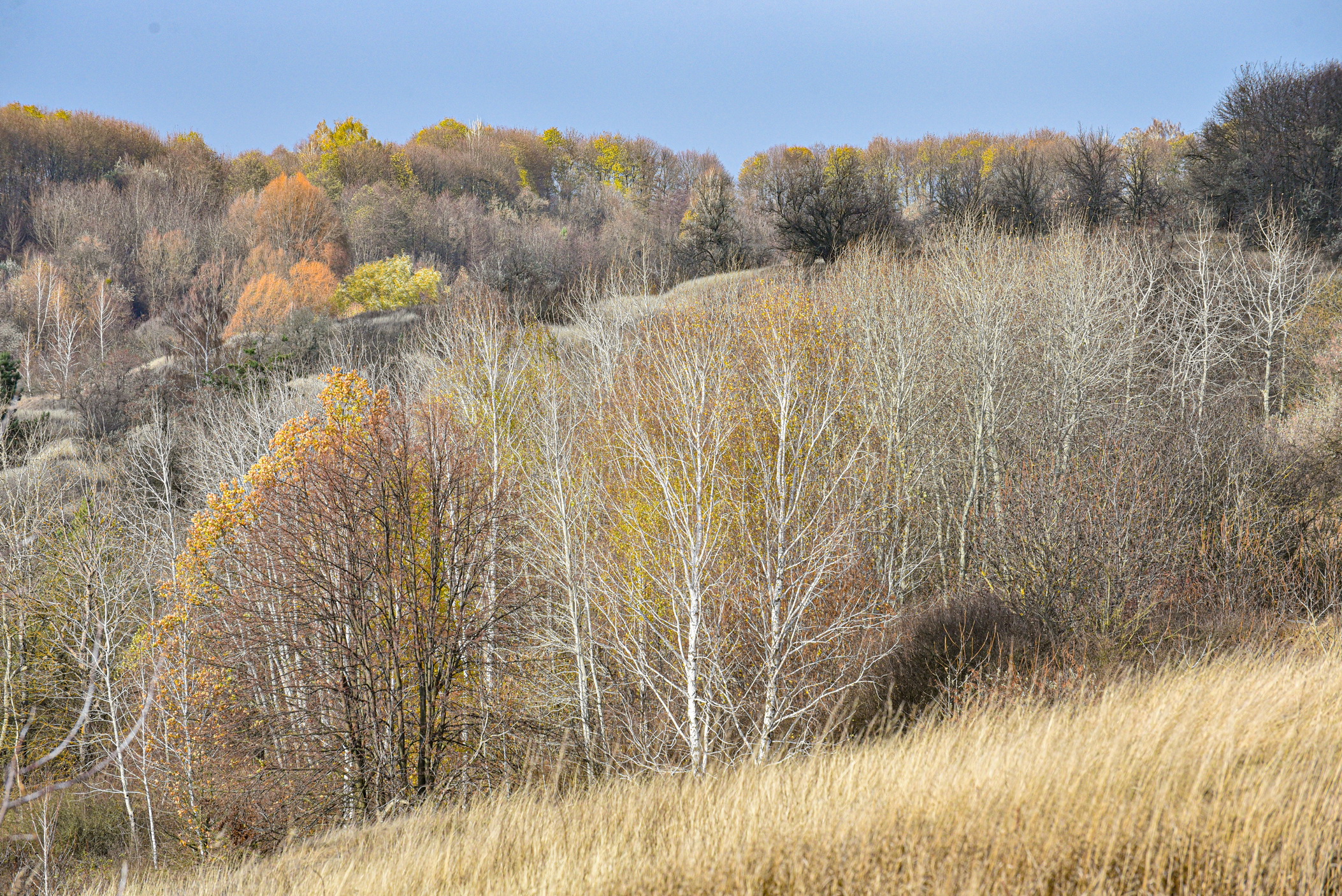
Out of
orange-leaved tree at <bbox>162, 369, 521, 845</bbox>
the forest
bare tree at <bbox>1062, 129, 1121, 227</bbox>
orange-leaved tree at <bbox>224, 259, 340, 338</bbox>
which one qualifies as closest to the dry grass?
the forest

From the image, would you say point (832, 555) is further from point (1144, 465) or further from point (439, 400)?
point (439, 400)

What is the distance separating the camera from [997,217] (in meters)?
34.7

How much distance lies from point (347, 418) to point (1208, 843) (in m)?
20.7

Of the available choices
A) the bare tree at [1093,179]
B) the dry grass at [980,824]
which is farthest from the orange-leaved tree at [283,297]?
the dry grass at [980,824]

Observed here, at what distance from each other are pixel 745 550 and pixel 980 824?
11.1m

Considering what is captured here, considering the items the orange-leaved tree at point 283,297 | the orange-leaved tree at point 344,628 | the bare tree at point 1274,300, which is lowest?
the orange-leaved tree at point 344,628

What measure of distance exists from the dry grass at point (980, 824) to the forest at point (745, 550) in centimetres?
6

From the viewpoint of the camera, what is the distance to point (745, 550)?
16.2 metres

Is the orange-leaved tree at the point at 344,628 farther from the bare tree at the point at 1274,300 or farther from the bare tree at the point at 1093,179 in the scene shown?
the bare tree at the point at 1093,179

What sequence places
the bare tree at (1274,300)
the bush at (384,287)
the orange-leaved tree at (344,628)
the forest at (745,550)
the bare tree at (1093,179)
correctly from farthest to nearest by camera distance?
the bush at (384,287)
the bare tree at (1093,179)
the bare tree at (1274,300)
the orange-leaved tree at (344,628)
the forest at (745,550)

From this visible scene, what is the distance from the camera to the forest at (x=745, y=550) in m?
7.96

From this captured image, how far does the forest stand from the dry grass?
57 mm

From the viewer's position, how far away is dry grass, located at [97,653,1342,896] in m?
4.71

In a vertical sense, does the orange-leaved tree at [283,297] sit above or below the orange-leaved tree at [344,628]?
above
